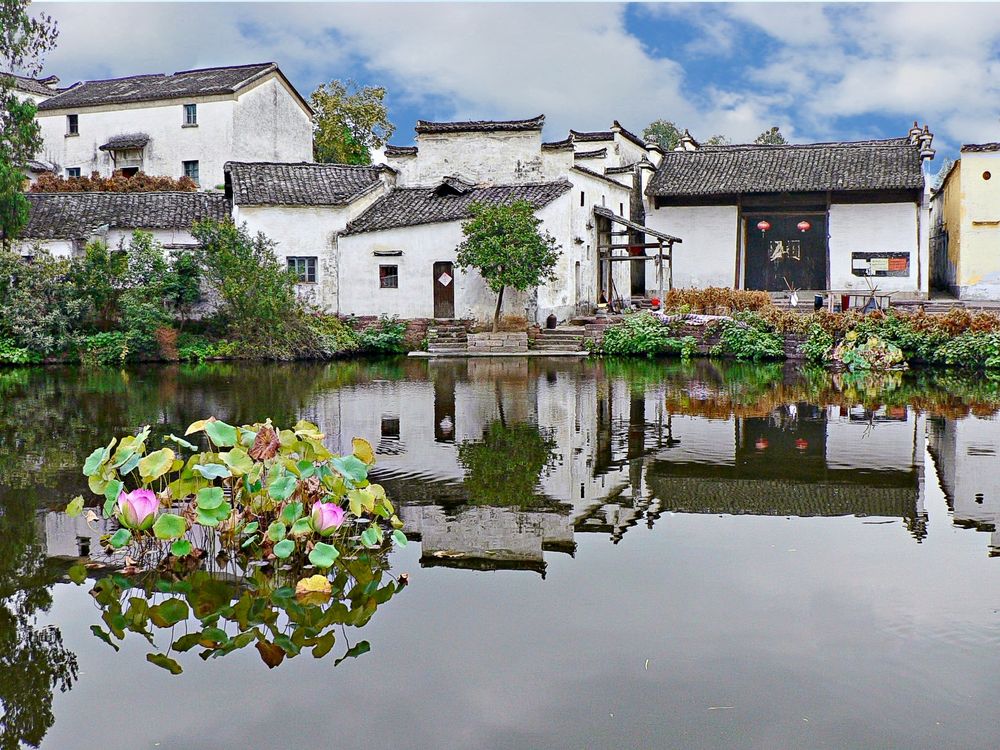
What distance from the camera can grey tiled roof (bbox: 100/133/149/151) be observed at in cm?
3566

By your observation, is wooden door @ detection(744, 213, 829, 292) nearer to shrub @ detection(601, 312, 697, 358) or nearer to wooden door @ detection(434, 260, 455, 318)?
shrub @ detection(601, 312, 697, 358)

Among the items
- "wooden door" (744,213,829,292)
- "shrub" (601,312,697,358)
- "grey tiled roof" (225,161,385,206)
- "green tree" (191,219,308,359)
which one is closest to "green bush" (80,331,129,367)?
"green tree" (191,219,308,359)

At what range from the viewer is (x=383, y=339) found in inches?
989

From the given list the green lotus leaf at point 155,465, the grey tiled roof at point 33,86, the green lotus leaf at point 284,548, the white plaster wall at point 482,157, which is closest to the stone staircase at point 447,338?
the white plaster wall at point 482,157

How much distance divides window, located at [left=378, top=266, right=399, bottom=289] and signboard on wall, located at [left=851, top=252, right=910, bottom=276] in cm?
1257

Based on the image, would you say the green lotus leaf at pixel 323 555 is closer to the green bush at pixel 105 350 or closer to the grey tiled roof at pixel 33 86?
the green bush at pixel 105 350

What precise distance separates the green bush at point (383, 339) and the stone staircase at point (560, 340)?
10.7 ft

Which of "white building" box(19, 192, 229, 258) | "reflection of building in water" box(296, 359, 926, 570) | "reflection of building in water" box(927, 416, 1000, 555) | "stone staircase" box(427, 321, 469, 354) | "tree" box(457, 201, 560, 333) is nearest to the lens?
"reflection of building in water" box(296, 359, 926, 570)

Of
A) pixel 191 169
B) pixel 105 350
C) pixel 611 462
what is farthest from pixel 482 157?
pixel 611 462

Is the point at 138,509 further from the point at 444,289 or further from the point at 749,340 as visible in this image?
the point at 444,289

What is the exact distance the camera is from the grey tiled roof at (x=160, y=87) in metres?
35.3

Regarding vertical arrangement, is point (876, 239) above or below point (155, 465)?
above

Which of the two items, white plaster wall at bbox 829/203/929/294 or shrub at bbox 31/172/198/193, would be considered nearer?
white plaster wall at bbox 829/203/929/294

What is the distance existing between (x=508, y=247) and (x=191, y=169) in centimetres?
1635
